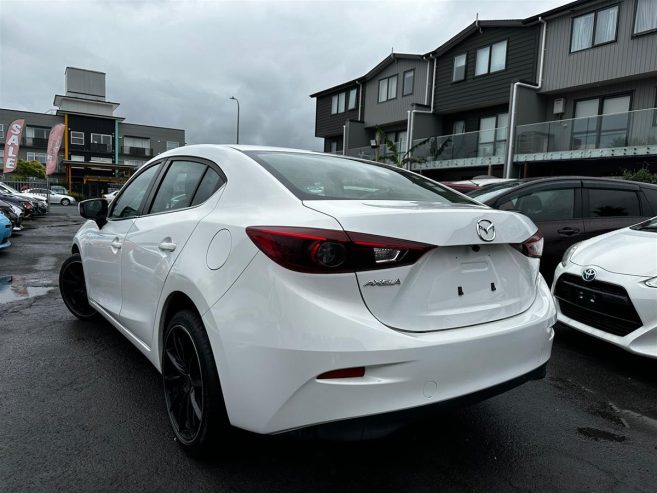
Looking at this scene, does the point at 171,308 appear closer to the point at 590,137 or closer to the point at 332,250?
the point at 332,250

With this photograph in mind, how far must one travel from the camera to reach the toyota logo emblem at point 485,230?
214cm

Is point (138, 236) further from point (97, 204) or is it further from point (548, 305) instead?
point (548, 305)

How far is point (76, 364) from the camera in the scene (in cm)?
357

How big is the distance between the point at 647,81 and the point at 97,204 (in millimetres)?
18574

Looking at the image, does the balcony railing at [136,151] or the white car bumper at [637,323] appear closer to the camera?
the white car bumper at [637,323]

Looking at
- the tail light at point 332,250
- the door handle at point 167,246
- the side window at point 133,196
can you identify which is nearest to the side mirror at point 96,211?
the side window at point 133,196

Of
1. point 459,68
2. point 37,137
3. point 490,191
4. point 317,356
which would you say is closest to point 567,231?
point 490,191

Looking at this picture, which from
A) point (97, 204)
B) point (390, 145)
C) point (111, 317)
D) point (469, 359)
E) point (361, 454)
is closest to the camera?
point (469, 359)

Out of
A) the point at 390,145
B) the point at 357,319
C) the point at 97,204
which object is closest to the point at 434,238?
the point at 357,319

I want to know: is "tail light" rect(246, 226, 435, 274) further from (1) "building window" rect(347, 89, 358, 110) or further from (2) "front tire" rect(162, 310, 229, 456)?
(1) "building window" rect(347, 89, 358, 110)

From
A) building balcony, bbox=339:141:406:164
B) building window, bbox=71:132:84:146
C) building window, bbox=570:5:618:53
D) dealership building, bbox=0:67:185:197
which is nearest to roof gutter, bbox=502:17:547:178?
building window, bbox=570:5:618:53

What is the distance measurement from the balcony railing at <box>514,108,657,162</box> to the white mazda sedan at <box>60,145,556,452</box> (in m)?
15.6

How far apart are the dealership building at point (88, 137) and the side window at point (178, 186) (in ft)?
165

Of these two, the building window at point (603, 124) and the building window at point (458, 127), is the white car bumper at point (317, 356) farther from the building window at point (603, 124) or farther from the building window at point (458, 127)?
the building window at point (458, 127)
